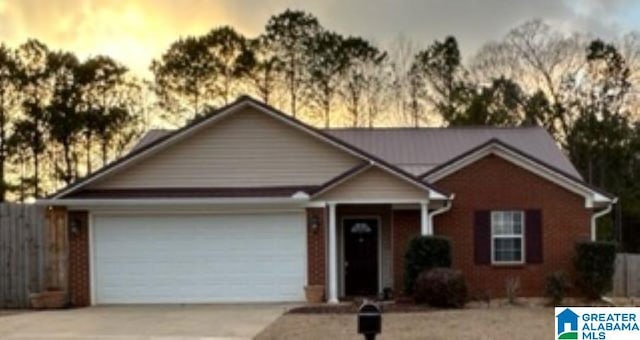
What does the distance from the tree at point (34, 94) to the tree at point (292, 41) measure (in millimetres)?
11009

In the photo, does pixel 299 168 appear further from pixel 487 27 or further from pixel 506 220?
pixel 487 27

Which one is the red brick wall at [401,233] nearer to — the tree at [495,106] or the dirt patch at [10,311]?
the dirt patch at [10,311]

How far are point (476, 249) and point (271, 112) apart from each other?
20.3ft

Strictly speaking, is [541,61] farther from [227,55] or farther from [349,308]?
→ [349,308]

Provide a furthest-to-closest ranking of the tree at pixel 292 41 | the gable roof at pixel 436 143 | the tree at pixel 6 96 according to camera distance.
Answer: the tree at pixel 292 41 < the tree at pixel 6 96 < the gable roof at pixel 436 143

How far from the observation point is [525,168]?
2281 cm

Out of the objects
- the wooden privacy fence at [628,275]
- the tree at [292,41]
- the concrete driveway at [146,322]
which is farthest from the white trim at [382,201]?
the tree at [292,41]

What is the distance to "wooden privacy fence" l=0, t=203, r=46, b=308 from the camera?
72.0ft

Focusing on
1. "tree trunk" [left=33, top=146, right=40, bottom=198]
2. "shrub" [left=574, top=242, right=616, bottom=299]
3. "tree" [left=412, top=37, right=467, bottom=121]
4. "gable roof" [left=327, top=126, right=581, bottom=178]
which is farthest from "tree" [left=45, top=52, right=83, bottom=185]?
"shrub" [left=574, top=242, right=616, bottom=299]

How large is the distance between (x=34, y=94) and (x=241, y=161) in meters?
24.3

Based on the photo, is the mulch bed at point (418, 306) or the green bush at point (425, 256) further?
the green bush at point (425, 256)

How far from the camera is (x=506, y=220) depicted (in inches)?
904

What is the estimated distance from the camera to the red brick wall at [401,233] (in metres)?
22.9

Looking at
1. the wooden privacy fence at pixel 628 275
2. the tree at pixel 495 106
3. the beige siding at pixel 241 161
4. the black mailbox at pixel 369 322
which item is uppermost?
the tree at pixel 495 106
